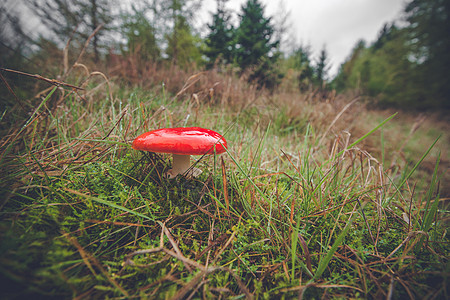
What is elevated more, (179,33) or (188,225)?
(179,33)

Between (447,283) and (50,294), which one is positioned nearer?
(50,294)

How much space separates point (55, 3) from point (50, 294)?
816cm

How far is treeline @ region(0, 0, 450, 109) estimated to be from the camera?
13.6 ft

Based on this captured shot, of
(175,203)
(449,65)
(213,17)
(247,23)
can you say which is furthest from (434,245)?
(449,65)

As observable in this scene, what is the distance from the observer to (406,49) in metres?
10.3

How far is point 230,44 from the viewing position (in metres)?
6.53

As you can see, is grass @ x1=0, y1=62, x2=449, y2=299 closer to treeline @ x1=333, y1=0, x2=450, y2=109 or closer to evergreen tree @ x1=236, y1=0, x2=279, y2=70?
evergreen tree @ x1=236, y1=0, x2=279, y2=70

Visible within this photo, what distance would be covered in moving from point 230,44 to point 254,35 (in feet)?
3.61

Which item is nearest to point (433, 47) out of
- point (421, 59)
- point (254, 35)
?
point (421, 59)

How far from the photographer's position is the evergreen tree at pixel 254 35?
21.7ft

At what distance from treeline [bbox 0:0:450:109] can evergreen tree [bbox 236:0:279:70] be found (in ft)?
0.11

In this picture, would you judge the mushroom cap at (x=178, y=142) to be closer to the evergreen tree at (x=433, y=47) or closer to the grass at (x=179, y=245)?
the grass at (x=179, y=245)

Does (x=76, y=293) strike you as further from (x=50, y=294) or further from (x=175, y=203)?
(x=175, y=203)

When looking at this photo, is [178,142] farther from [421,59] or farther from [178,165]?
[421,59]
